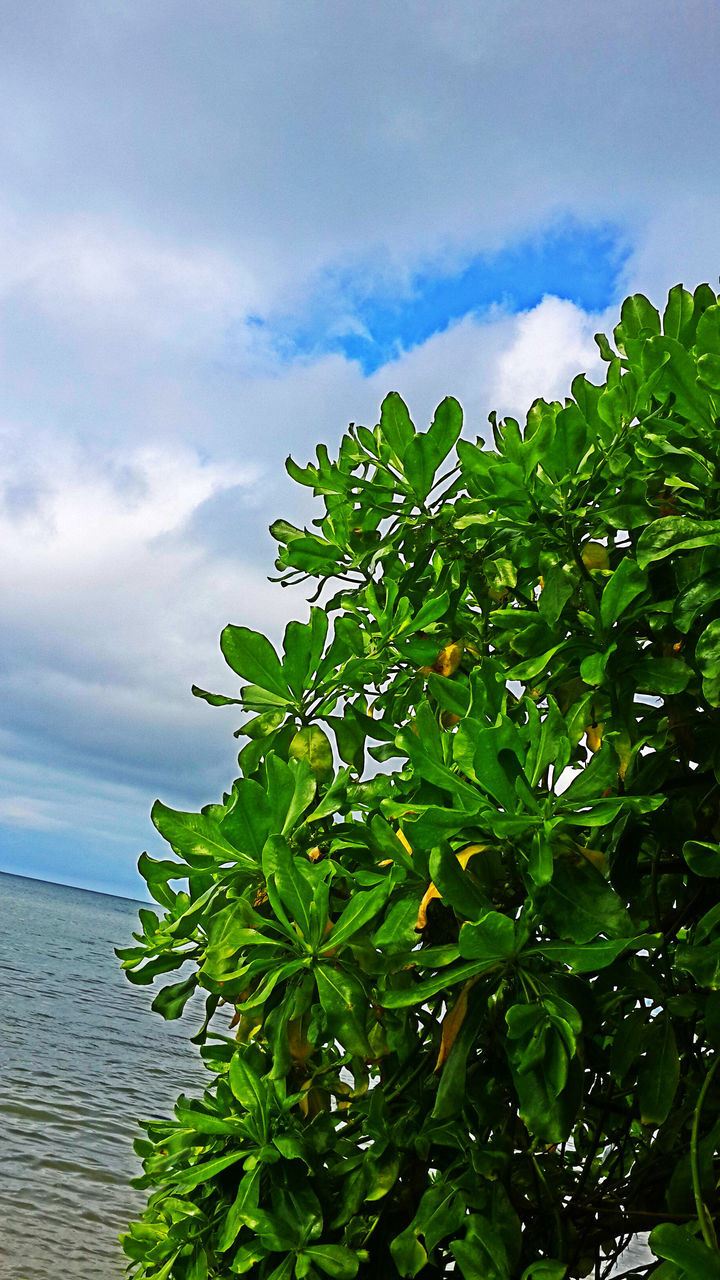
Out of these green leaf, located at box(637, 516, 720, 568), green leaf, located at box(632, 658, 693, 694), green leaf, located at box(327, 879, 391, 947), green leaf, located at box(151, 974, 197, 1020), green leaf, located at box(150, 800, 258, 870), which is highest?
green leaf, located at box(637, 516, 720, 568)

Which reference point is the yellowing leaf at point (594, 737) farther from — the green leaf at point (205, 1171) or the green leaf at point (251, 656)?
the green leaf at point (205, 1171)

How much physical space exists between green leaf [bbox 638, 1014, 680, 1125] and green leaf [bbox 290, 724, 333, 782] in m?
0.57

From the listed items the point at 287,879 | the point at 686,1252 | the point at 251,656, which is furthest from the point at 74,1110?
the point at 686,1252

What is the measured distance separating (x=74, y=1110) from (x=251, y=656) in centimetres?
822

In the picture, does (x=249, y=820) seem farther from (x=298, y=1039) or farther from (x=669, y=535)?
(x=669, y=535)

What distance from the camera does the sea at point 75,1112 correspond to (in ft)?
17.0

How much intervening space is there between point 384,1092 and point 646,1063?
0.37 metres

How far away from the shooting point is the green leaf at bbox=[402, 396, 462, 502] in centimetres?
150

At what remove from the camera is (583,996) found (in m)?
1.10

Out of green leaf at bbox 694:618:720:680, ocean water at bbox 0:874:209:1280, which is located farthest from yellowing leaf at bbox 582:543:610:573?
ocean water at bbox 0:874:209:1280

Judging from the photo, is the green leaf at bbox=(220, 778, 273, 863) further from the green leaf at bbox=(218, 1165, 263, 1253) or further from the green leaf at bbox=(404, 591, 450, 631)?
the green leaf at bbox=(218, 1165, 263, 1253)

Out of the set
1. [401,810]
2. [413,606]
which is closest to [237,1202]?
[401,810]

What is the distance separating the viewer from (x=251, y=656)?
4.72 ft

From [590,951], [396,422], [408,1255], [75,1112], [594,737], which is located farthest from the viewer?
[75,1112]
